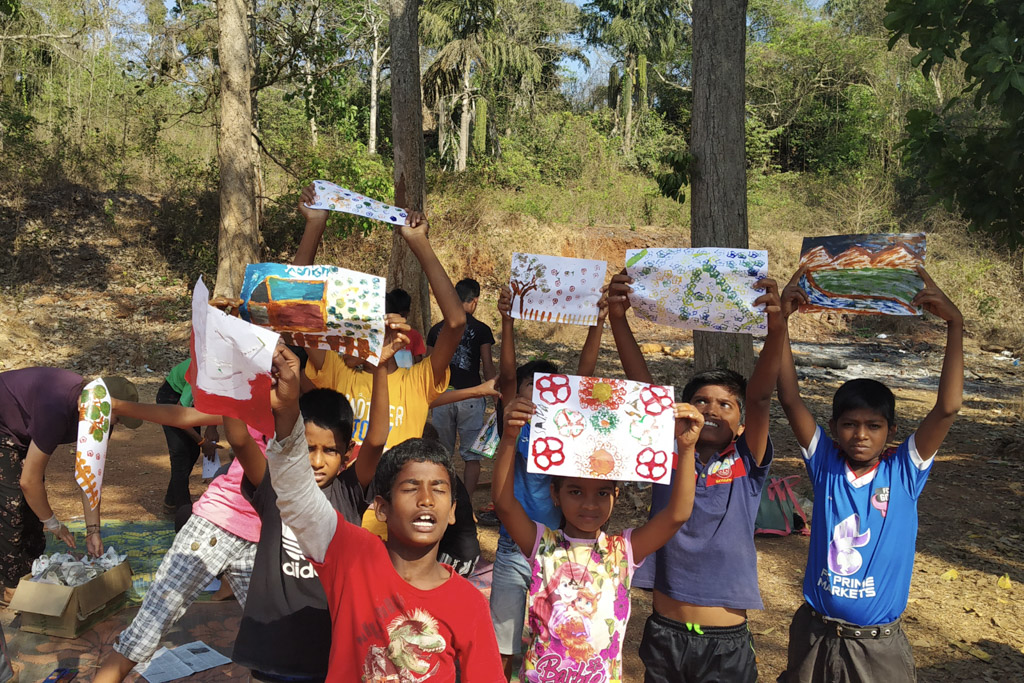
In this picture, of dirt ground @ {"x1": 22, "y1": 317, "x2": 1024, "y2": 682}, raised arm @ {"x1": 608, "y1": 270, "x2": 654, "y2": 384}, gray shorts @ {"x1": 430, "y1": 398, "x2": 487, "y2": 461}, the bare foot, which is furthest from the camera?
gray shorts @ {"x1": 430, "y1": 398, "x2": 487, "y2": 461}

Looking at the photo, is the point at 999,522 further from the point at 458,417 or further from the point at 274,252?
the point at 274,252

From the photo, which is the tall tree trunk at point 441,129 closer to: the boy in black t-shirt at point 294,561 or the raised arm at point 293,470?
the boy in black t-shirt at point 294,561

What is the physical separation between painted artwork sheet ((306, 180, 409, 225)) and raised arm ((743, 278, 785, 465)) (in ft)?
5.01

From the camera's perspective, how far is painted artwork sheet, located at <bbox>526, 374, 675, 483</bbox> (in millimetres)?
2557

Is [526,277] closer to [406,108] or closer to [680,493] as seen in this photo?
[680,493]

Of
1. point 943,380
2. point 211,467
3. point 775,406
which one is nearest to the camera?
point 943,380

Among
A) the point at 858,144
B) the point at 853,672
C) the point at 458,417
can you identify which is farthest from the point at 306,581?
the point at 858,144

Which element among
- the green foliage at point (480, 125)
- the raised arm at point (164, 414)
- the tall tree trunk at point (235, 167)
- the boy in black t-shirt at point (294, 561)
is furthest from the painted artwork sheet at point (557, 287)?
the green foliage at point (480, 125)

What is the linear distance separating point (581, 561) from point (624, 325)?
1087mm

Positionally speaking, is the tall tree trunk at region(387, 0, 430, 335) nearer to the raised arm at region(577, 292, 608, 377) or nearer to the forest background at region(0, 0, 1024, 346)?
the forest background at region(0, 0, 1024, 346)

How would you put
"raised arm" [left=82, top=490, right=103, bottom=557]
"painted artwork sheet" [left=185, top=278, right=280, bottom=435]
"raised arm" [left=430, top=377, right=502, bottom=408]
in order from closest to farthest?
1. "painted artwork sheet" [left=185, top=278, right=280, bottom=435]
2. "raised arm" [left=82, top=490, right=103, bottom=557]
3. "raised arm" [left=430, top=377, right=502, bottom=408]

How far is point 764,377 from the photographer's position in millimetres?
2951

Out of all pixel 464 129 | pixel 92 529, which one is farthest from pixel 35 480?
pixel 464 129

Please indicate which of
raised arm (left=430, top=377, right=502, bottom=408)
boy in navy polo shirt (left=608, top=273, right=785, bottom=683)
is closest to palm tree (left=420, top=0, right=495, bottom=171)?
raised arm (left=430, top=377, right=502, bottom=408)
